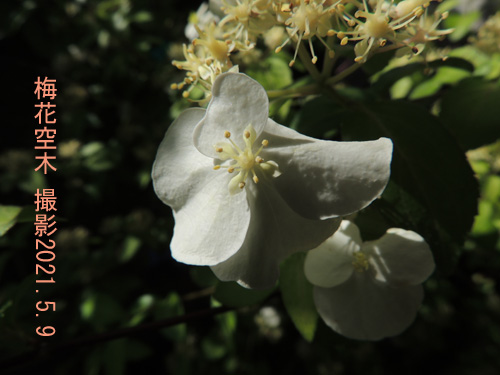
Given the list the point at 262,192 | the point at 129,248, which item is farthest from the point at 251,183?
the point at 129,248

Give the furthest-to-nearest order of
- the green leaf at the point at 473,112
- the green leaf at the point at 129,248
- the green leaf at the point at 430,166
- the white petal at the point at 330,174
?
the green leaf at the point at 129,248
the green leaf at the point at 473,112
the green leaf at the point at 430,166
the white petal at the point at 330,174

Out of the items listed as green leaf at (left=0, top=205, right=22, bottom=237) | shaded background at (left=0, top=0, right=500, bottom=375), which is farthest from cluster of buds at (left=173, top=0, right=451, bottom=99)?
shaded background at (left=0, top=0, right=500, bottom=375)

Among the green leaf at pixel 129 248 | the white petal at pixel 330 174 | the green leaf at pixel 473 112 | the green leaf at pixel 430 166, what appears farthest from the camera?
the green leaf at pixel 129 248

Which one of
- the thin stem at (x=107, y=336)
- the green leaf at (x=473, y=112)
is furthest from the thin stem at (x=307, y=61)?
the thin stem at (x=107, y=336)

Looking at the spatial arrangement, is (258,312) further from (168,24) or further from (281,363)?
(168,24)

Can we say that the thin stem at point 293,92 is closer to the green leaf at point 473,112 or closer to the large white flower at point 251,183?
the large white flower at point 251,183

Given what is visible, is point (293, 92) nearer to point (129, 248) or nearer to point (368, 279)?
point (368, 279)
